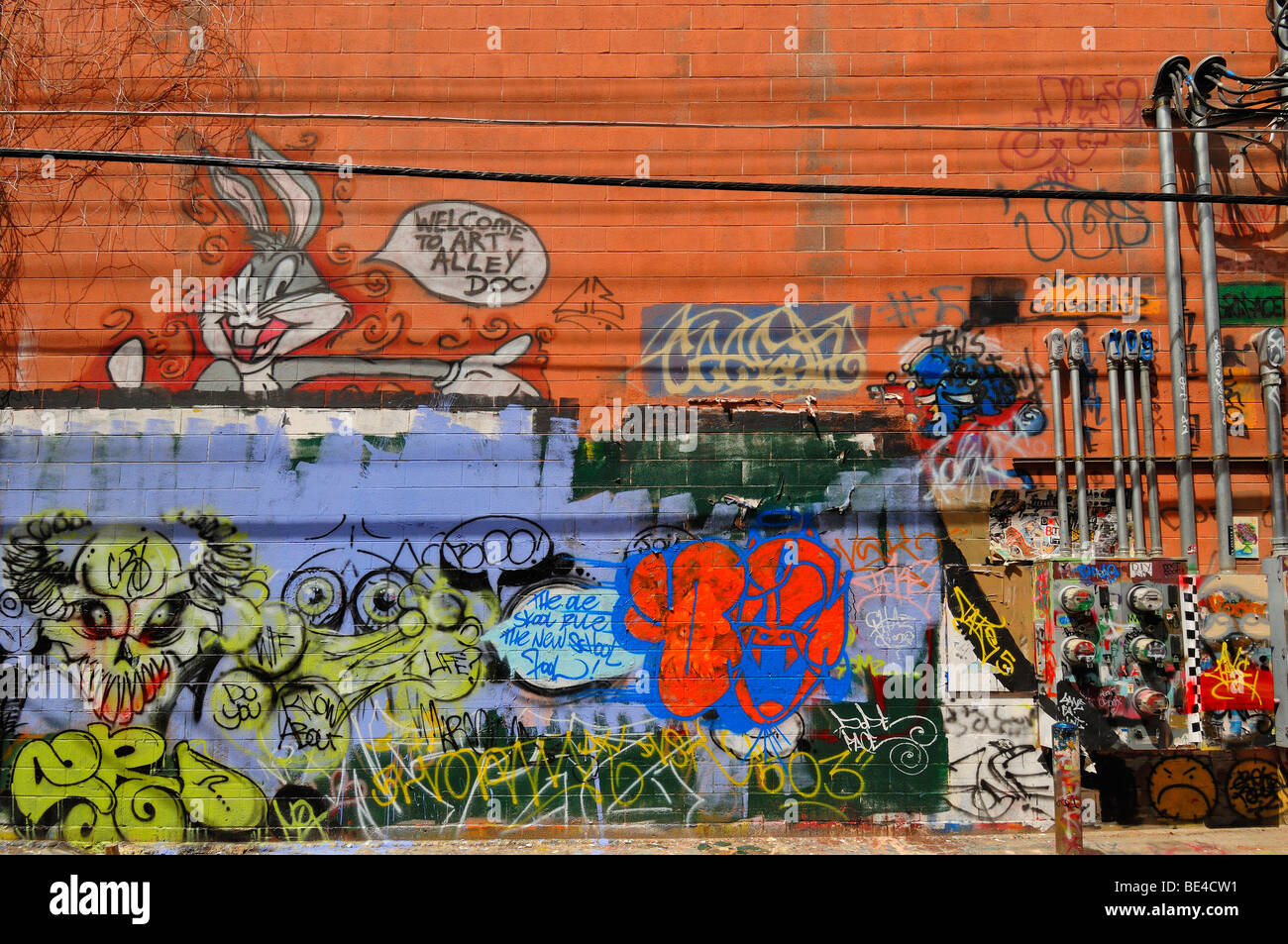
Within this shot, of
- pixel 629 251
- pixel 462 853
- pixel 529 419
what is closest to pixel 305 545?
pixel 529 419

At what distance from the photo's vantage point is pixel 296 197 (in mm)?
6625

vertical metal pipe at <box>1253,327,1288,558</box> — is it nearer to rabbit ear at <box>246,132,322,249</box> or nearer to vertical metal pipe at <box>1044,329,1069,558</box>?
vertical metal pipe at <box>1044,329,1069,558</box>

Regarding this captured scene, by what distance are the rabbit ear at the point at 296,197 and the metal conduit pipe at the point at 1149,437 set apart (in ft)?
20.3

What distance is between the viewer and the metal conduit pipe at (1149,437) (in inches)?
249

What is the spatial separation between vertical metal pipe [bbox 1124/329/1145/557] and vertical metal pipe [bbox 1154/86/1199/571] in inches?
10.6

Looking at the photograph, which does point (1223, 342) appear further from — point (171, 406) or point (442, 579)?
point (171, 406)

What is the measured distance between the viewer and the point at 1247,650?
546 centimetres

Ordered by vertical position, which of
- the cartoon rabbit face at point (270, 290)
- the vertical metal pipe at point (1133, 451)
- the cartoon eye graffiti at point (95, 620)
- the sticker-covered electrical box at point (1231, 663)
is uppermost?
the cartoon rabbit face at point (270, 290)

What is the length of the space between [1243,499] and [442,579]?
5.85 metres

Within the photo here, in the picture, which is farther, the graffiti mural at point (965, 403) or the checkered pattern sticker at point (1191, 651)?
the graffiti mural at point (965, 403)

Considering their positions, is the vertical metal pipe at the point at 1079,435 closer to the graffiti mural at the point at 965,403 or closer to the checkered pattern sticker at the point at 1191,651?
the graffiti mural at the point at 965,403

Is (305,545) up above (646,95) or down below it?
below

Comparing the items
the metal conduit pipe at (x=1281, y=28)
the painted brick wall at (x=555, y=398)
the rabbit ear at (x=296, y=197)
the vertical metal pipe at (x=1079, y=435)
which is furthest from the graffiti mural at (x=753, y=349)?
the metal conduit pipe at (x=1281, y=28)

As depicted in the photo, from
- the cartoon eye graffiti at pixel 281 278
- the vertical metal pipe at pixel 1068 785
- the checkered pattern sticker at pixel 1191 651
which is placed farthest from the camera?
the cartoon eye graffiti at pixel 281 278
